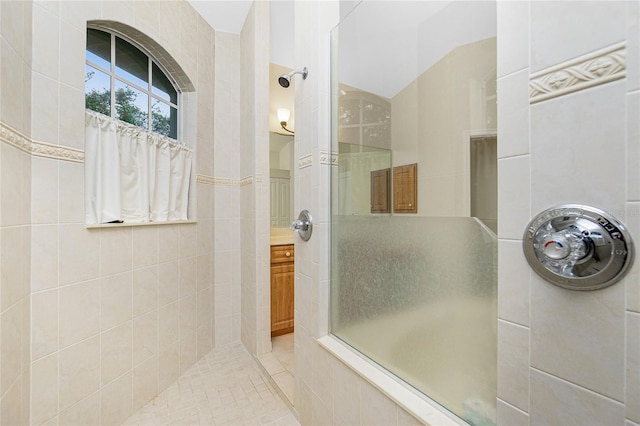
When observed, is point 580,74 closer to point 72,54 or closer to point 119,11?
point 72,54

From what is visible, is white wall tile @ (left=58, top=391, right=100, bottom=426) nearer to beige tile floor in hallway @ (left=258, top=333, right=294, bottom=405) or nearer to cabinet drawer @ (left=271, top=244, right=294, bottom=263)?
beige tile floor in hallway @ (left=258, top=333, right=294, bottom=405)

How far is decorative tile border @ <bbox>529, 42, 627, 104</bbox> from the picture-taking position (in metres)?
0.47

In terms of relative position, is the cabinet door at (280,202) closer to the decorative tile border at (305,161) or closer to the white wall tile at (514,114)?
the decorative tile border at (305,161)

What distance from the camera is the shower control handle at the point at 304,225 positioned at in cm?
132

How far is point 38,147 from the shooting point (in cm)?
121

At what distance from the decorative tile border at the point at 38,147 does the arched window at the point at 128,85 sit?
350 millimetres

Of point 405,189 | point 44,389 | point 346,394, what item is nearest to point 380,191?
point 405,189

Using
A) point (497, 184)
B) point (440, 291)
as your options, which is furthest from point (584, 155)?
point (440, 291)

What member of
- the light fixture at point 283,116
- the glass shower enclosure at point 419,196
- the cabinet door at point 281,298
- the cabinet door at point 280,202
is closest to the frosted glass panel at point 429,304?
the glass shower enclosure at point 419,196

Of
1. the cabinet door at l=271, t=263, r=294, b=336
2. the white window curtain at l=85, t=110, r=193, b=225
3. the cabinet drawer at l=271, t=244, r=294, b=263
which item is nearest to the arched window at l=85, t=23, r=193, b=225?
the white window curtain at l=85, t=110, r=193, b=225

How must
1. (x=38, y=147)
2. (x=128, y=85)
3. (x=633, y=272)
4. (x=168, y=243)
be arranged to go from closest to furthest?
(x=633, y=272)
(x=38, y=147)
(x=128, y=85)
(x=168, y=243)

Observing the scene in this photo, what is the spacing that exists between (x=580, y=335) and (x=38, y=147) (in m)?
1.98

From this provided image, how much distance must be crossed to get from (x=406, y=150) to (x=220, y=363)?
2081 mm

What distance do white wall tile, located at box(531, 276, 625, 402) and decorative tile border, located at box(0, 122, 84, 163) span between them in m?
1.75
